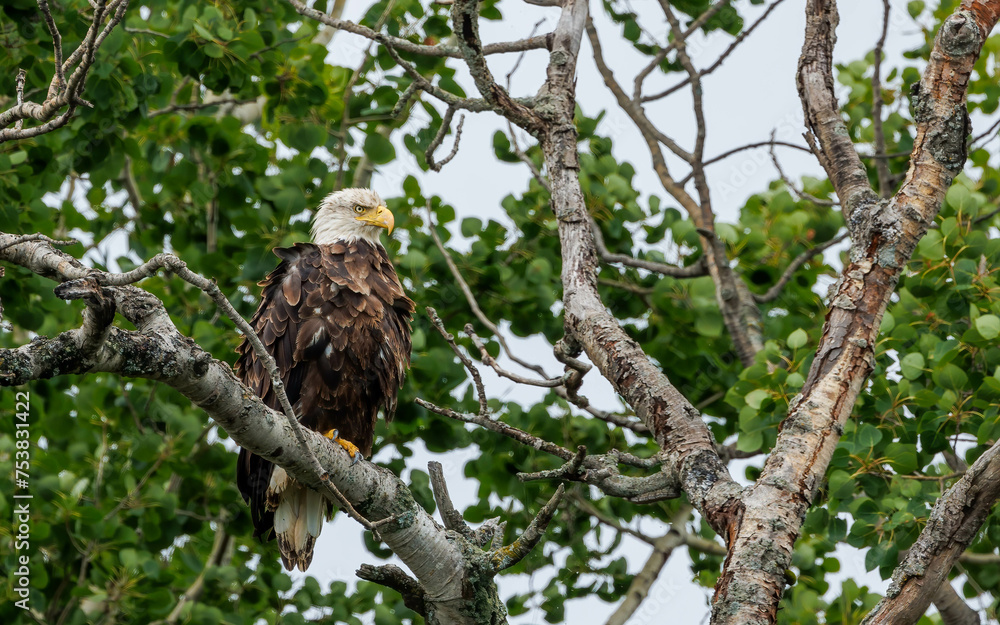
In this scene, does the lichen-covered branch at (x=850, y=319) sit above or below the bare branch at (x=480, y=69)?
below

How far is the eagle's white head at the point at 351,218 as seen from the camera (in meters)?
5.02

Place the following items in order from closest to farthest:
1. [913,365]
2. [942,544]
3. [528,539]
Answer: [942,544], [528,539], [913,365]

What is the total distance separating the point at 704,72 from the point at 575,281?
243 cm

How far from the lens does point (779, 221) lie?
18.9 feet

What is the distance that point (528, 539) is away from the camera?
8.93ft

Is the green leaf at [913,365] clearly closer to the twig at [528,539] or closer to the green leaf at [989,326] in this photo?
the green leaf at [989,326]

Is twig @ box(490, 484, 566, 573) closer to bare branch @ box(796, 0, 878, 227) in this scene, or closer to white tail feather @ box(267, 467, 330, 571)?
bare branch @ box(796, 0, 878, 227)

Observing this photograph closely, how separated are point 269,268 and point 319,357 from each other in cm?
145

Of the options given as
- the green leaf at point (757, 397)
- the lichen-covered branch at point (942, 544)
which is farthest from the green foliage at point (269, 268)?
the lichen-covered branch at point (942, 544)

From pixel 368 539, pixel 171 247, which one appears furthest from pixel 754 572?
pixel 171 247

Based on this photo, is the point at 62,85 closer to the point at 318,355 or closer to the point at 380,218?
the point at 318,355

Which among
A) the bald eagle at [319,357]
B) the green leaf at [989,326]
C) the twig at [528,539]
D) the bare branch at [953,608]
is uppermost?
the bald eagle at [319,357]
